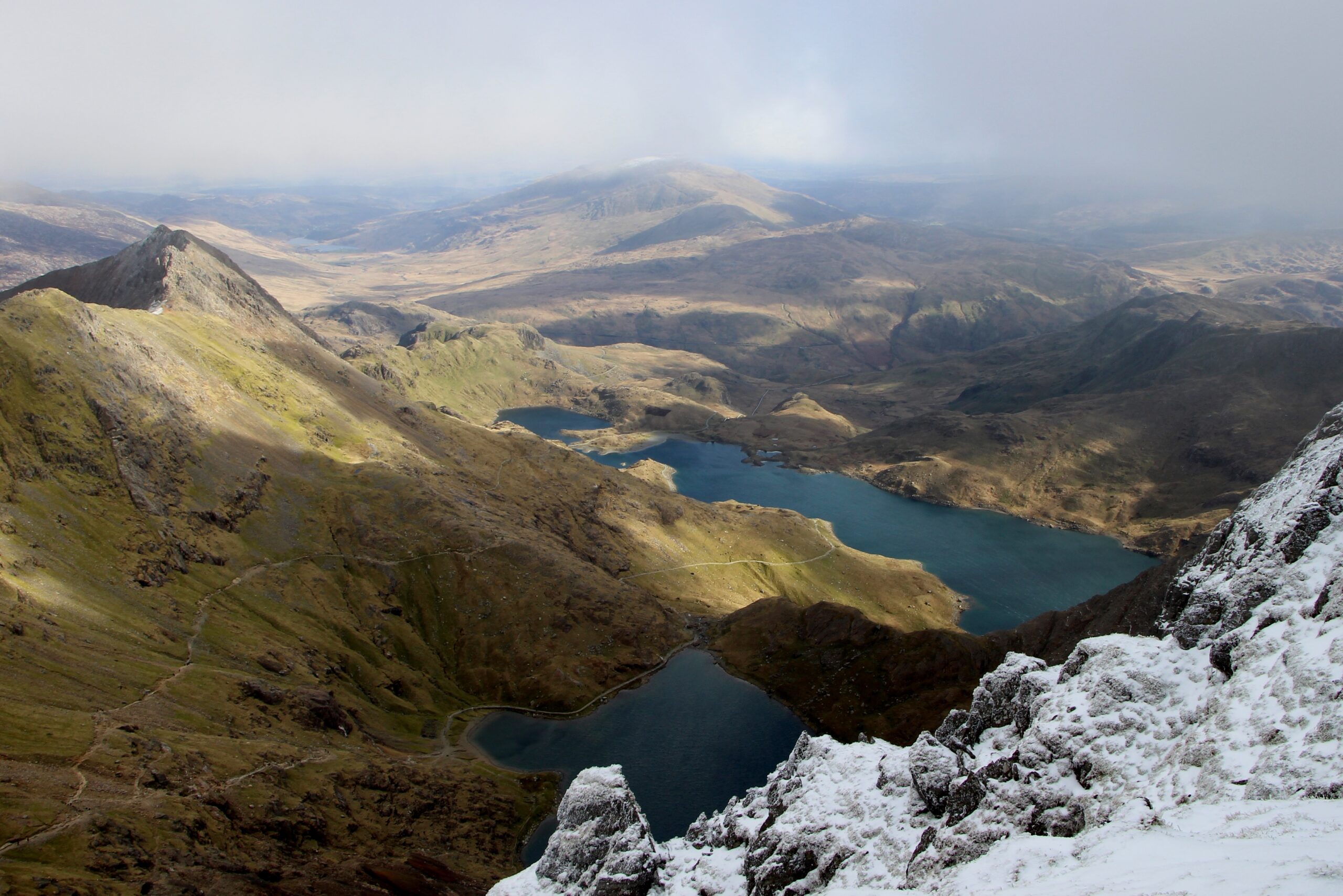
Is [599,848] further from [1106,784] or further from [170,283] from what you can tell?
[170,283]

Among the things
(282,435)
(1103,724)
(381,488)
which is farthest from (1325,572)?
(282,435)

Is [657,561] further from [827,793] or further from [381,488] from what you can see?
[827,793]

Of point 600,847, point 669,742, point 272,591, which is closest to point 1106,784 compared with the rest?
point 600,847

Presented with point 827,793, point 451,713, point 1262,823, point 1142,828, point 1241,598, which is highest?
point 1241,598

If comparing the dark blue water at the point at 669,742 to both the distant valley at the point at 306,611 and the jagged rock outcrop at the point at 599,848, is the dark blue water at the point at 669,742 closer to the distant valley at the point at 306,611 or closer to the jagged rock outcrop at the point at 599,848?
the distant valley at the point at 306,611

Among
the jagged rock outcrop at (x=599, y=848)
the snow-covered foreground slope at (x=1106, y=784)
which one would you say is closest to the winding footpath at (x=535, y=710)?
the jagged rock outcrop at (x=599, y=848)

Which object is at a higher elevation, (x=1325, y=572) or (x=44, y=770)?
(x=1325, y=572)

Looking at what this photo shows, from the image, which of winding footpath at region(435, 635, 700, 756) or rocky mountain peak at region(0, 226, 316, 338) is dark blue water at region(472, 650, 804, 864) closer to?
winding footpath at region(435, 635, 700, 756)
